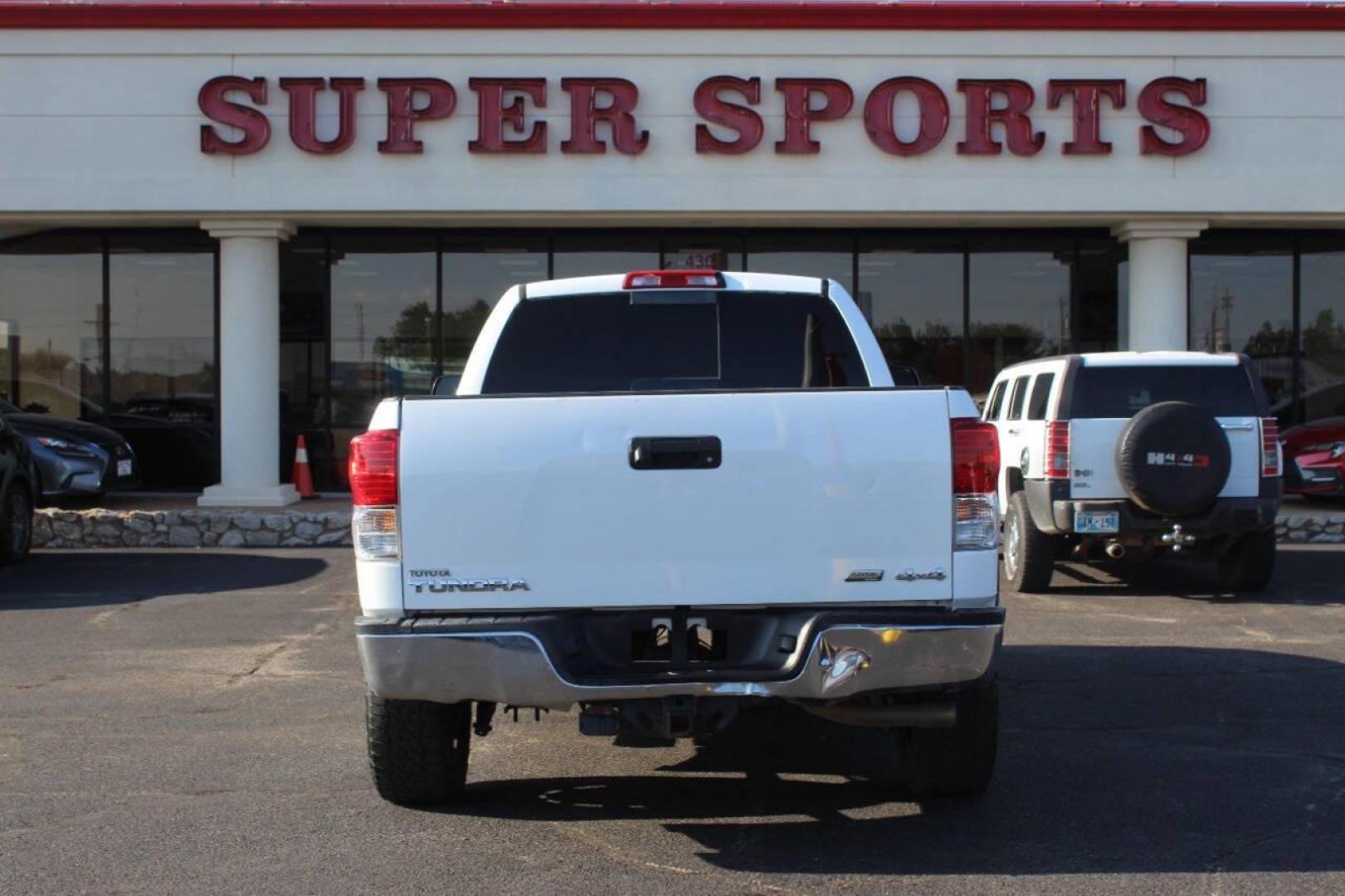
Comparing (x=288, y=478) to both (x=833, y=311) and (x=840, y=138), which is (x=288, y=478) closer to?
(x=840, y=138)

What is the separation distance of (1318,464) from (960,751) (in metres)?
11.1

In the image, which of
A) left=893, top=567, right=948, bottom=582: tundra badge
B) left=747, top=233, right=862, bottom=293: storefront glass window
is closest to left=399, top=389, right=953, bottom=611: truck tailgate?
left=893, top=567, right=948, bottom=582: tundra badge

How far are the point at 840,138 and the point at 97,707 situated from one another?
35.5 ft

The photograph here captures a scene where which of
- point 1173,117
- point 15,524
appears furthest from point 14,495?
A: point 1173,117

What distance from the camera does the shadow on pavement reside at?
11.3m

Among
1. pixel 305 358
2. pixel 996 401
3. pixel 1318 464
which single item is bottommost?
pixel 1318 464

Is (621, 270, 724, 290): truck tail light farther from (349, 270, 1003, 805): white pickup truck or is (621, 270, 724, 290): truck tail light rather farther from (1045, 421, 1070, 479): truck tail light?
(1045, 421, 1070, 479): truck tail light

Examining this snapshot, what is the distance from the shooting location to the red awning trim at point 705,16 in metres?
15.6

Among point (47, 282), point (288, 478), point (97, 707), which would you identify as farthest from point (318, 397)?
point (97, 707)

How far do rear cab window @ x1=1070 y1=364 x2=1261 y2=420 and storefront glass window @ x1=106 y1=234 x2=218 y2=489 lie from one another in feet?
38.9

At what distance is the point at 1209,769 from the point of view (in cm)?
597

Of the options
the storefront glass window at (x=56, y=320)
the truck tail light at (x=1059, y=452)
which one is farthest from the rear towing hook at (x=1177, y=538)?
the storefront glass window at (x=56, y=320)

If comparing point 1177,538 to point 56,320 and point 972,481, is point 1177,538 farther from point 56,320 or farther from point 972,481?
point 56,320

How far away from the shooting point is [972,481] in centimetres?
468
